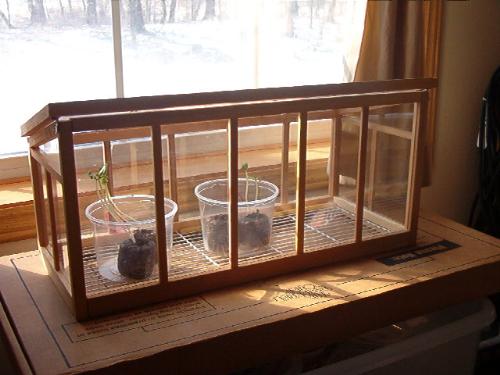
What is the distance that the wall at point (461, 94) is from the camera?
66.7 inches

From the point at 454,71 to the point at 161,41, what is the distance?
805 mm

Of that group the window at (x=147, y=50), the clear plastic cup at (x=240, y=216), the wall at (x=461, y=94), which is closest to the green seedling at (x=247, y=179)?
the clear plastic cup at (x=240, y=216)

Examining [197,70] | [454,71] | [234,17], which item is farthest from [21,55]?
[454,71]

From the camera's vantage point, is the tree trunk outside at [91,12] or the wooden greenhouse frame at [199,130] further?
the tree trunk outside at [91,12]

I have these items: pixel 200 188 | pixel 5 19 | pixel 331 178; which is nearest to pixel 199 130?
pixel 200 188

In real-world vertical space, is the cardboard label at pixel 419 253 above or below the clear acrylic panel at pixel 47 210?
below

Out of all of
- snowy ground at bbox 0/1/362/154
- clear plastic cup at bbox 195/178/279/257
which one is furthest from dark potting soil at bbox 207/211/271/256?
snowy ground at bbox 0/1/362/154

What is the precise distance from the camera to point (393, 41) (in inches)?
58.8

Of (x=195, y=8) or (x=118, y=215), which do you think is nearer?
(x=118, y=215)

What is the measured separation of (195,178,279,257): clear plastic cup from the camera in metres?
1.05

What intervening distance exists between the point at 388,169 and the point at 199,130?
14.7 inches

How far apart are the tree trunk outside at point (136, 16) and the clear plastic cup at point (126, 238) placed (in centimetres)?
60

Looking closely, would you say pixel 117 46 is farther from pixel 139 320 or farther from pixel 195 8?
pixel 139 320

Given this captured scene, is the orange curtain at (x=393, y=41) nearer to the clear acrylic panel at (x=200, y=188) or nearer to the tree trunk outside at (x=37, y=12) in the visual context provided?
the clear acrylic panel at (x=200, y=188)
